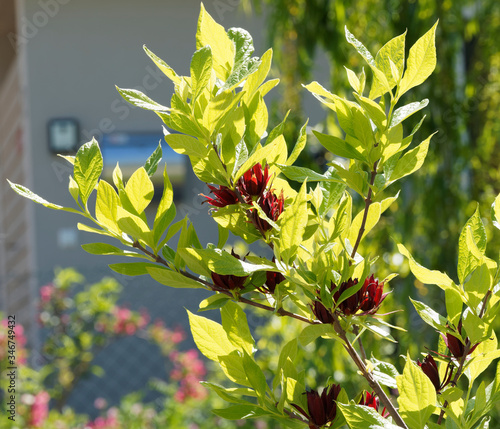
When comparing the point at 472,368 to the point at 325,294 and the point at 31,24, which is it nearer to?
the point at 325,294

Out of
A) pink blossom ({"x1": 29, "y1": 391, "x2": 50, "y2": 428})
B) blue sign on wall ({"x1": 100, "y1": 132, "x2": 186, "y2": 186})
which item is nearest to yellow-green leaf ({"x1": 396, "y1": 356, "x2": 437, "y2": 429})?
pink blossom ({"x1": 29, "y1": 391, "x2": 50, "y2": 428})

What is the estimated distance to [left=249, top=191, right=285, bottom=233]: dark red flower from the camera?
376 millimetres

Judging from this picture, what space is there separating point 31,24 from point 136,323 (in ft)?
7.11

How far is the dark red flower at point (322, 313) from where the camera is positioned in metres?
0.37

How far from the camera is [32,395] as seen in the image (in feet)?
7.96

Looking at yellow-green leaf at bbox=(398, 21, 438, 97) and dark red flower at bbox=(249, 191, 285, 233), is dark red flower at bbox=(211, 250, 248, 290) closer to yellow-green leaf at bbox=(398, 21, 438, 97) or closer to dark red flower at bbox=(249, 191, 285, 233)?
dark red flower at bbox=(249, 191, 285, 233)

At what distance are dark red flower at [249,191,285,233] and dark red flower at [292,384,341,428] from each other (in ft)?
0.36

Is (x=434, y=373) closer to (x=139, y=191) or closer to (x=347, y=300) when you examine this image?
(x=347, y=300)

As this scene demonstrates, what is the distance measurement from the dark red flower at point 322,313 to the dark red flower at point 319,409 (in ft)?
0.16

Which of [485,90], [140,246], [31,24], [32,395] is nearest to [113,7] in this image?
[31,24]

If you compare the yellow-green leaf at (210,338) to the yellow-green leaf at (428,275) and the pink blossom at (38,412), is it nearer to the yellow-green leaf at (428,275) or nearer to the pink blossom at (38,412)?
the yellow-green leaf at (428,275)

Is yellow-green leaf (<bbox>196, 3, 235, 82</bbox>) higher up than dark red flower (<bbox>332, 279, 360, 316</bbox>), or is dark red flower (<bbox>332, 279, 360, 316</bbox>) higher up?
yellow-green leaf (<bbox>196, 3, 235, 82</bbox>)

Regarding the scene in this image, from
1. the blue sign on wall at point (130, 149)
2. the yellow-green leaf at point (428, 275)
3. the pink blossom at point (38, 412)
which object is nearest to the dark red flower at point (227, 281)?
the yellow-green leaf at point (428, 275)

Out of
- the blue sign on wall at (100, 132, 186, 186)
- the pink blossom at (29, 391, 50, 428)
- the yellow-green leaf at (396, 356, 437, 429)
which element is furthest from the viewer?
the blue sign on wall at (100, 132, 186, 186)
